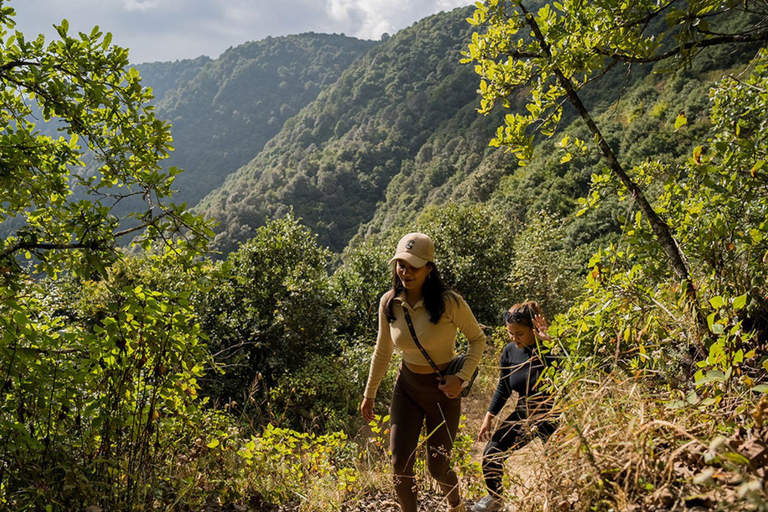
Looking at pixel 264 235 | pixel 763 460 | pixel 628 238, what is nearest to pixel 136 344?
pixel 763 460

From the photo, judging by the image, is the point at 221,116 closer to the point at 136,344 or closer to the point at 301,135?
the point at 301,135

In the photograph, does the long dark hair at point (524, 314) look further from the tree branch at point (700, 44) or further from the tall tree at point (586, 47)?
the tree branch at point (700, 44)

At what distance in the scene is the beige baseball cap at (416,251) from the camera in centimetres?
255

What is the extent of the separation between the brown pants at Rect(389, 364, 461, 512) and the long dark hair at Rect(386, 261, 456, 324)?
0.38 metres

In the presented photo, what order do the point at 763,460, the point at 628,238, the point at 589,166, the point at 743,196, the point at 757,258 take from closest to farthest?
the point at 763,460 < the point at 757,258 < the point at 743,196 < the point at 628,238 < the point at 589,166

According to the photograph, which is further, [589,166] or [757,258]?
[589,166]

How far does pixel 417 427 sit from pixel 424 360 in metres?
0.43

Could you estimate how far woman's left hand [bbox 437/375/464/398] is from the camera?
244 cm

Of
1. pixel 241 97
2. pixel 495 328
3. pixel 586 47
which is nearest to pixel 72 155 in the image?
pixel 586 47

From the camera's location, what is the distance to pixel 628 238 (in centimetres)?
232

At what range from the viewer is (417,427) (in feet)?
8.54

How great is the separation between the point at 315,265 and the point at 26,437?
7613 mm

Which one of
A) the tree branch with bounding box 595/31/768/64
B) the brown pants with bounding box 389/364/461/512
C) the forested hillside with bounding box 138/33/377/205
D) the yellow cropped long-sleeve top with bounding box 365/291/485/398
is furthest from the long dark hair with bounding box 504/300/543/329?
the forested hillside with bounding box 138/33/377/205

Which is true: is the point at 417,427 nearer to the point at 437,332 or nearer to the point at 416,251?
the point at 437,332
